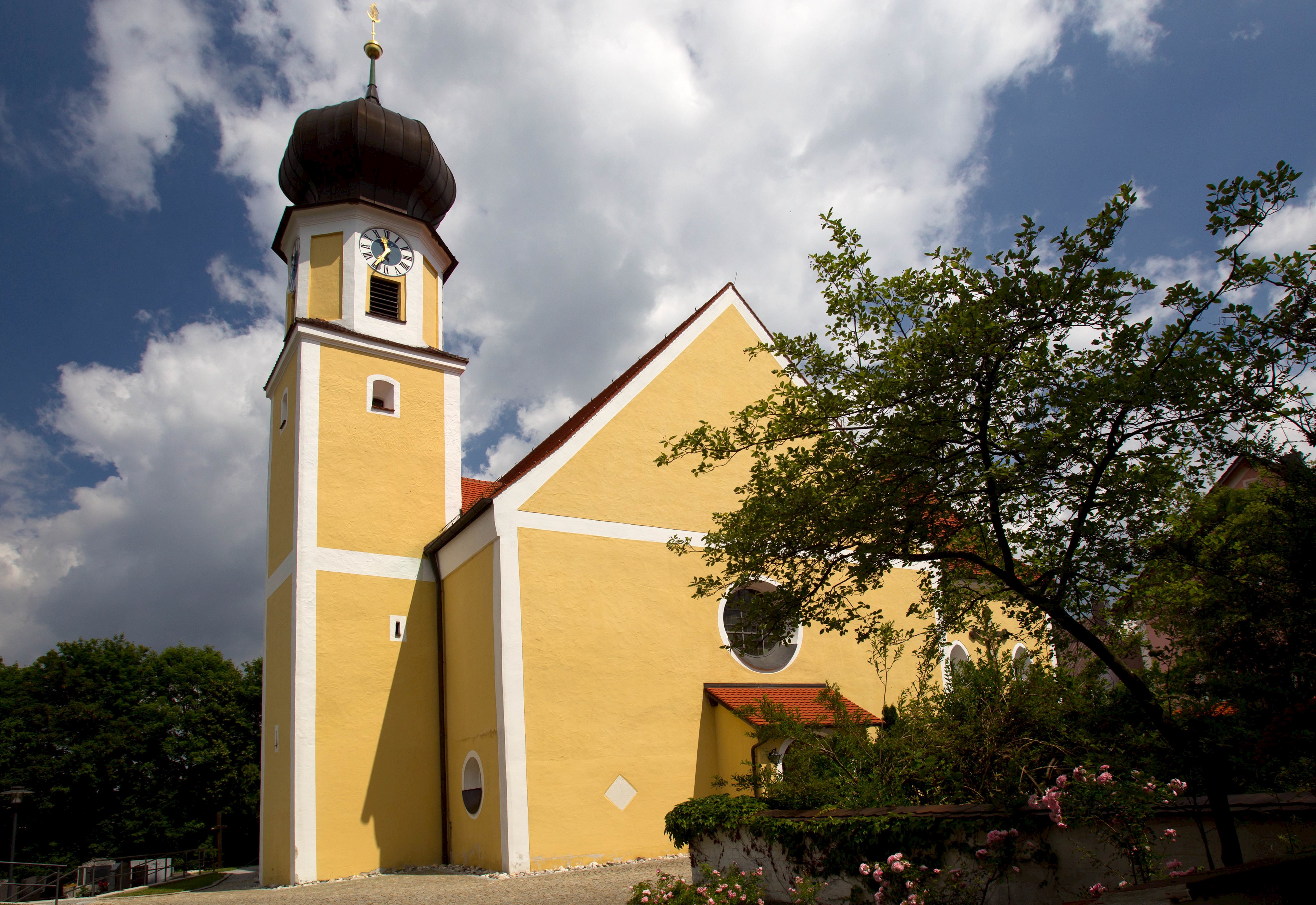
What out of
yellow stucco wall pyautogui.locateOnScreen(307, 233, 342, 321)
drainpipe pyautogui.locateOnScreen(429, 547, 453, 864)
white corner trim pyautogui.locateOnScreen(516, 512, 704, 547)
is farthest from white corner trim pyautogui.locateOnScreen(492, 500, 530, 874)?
yellow stucco wall pyautogui.locateOnScreen(307, 233, 342, 321)

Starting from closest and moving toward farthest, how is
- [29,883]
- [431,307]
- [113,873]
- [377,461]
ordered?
[377,461] < [431,307] < [29,883] < [113,873]

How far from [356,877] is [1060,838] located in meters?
11.6

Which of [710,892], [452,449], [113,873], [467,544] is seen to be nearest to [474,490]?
[452,449]

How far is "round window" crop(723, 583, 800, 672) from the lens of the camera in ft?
51.0

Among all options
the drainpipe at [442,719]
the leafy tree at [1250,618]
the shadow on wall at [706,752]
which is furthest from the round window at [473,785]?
the leafy tree at [1250,618]

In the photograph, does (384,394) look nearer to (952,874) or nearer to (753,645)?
(753,645)

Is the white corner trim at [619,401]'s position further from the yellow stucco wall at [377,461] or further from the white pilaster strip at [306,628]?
the white pilaster strip at [306,628]

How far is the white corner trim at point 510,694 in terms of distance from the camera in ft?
41.0

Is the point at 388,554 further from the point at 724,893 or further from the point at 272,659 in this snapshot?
the point at 724,893

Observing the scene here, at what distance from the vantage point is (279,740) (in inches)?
590

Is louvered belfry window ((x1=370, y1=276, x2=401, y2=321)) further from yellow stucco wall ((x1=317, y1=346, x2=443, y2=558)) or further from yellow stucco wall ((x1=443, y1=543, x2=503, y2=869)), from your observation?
yellow stucco wall ((x1=443, y1=543, x2=503, y2=869))

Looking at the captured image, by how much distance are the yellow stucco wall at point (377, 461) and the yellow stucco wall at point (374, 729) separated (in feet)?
2.94

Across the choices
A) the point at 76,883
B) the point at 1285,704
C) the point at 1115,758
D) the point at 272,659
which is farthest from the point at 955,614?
the point at 76,883

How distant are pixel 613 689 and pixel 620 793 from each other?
5.11 feet
